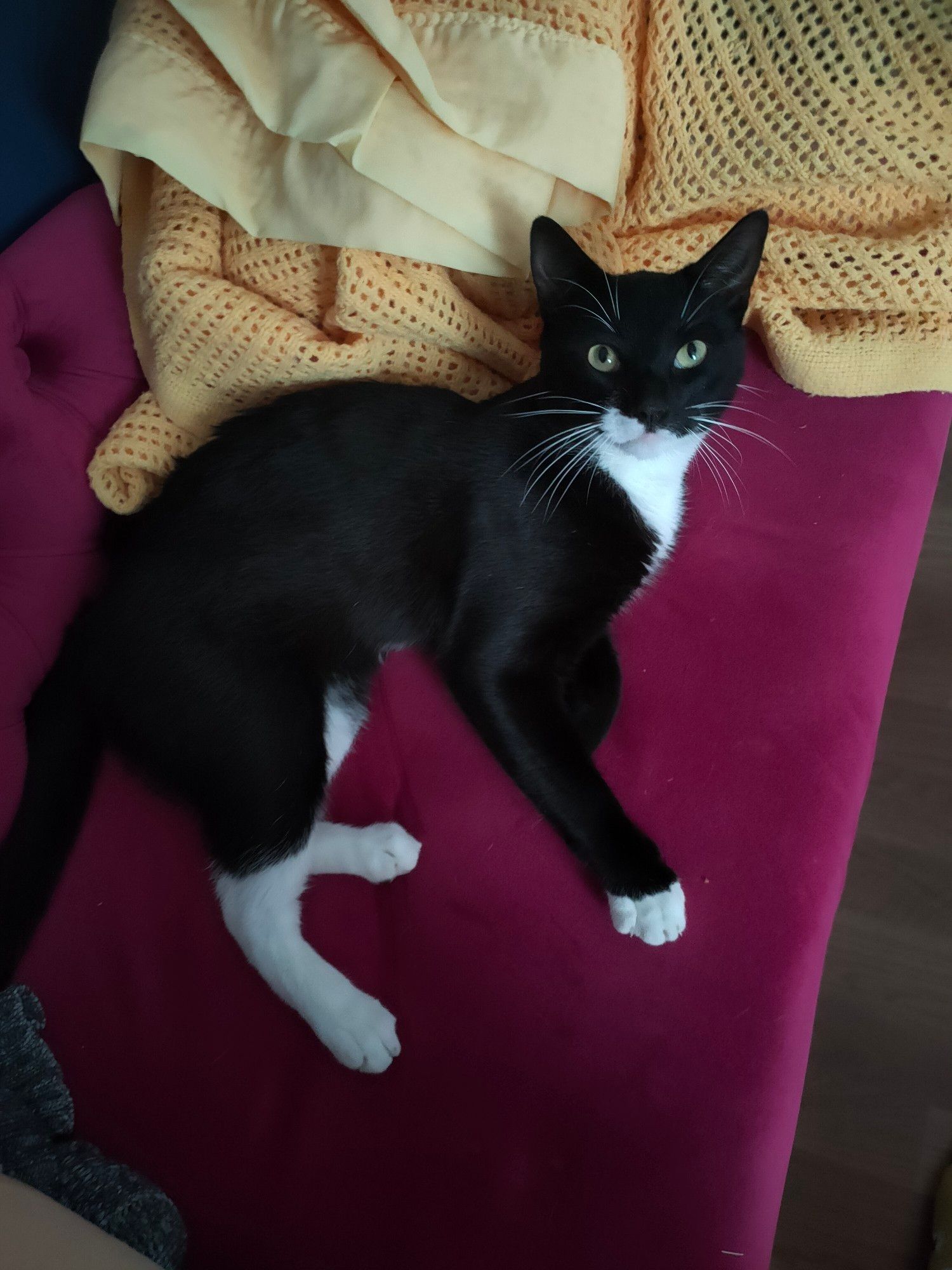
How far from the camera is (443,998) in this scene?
0.85 meters

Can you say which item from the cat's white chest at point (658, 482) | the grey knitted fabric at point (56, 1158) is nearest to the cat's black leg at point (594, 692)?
the cat's white chest at point (658, 482)

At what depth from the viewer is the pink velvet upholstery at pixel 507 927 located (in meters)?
0.77

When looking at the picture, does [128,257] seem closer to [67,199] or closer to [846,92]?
[67,199]

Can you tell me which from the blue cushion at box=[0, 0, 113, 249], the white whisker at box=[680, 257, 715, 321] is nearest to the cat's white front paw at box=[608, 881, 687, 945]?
the white whisker at box=[680, 257, 715, 321]

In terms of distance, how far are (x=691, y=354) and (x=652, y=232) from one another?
264mm

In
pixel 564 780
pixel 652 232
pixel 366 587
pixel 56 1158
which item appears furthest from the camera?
pixel 652 232

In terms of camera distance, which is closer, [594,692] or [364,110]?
[364,110]

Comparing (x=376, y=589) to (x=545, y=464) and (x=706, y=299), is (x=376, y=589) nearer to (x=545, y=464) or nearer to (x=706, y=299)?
(x=545, y=464)

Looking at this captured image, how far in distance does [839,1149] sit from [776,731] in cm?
61

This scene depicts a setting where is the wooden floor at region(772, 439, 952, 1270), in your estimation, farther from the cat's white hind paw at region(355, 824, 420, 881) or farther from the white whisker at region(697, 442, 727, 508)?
the cat's white hind paw at region(355, 824, 420, 881)

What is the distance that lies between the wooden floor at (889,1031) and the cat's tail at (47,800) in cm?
101

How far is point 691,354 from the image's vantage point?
3.12ft

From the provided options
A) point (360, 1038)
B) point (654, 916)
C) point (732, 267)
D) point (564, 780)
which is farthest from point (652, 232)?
point (360, 1038)

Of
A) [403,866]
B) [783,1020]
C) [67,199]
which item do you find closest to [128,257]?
[67,199]
